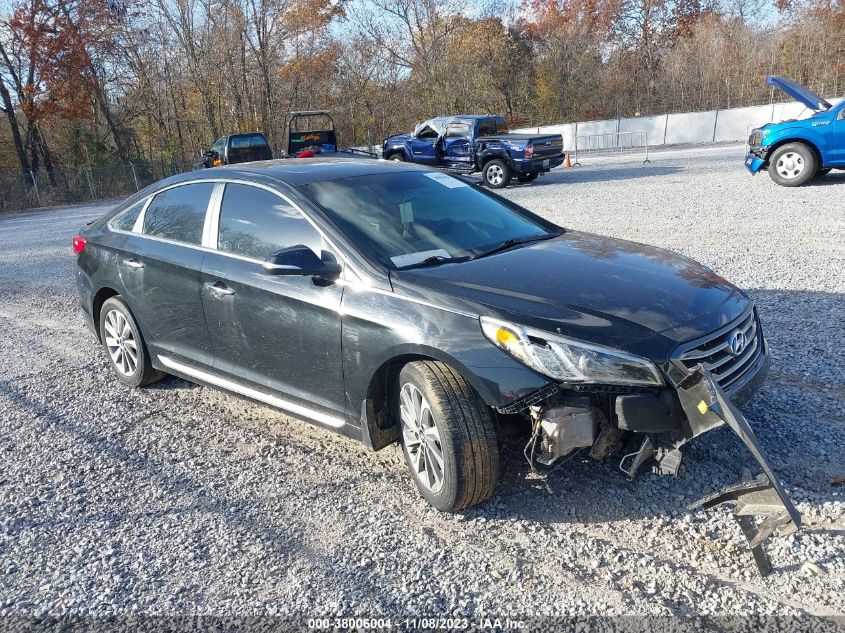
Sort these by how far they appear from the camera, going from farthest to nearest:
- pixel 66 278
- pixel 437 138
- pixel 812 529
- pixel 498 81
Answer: pixel 498 81 → pixel 437 138 → pixel 66 278 → pixel 812 529

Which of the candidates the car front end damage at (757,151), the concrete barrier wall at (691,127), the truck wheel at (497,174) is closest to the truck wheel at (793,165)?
the car front end damage at (757,151)

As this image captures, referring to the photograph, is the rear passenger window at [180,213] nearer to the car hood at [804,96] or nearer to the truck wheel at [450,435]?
the truck wheel at [450,435]

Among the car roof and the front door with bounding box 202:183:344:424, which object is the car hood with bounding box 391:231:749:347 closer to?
the front door with bounding box 202:183:344:424

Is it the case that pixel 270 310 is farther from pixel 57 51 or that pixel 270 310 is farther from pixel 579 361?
pixel 57 51

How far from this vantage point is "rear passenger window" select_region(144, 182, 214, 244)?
14.8 feet

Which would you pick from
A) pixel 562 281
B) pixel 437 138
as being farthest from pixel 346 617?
pixel 437 138

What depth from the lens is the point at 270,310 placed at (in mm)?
3824

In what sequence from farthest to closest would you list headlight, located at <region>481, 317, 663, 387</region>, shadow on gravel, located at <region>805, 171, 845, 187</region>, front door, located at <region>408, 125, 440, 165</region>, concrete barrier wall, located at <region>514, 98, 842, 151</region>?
concrete barrier wall, located at <region>514, 98, 842, 151</region>
front door, located at <region>408, 125, 440, 165</region>
shadow on gravel, located at <region>805, 171, 845, 187</region>
headlight, located at <region>481, 317, 663, 387</region>

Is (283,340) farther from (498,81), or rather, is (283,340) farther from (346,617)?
(498,81)

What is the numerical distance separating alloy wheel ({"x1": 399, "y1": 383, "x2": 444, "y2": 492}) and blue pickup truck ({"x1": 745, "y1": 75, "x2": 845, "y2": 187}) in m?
12.2

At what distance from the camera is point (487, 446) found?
3041mm

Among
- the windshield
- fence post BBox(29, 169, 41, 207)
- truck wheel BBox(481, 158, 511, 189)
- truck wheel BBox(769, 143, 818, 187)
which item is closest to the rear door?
the windshield

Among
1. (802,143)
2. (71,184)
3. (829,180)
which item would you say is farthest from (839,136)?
(71,184)

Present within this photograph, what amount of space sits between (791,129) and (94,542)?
1345 cm
